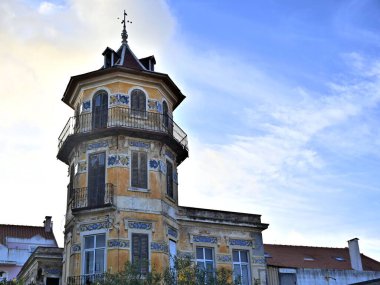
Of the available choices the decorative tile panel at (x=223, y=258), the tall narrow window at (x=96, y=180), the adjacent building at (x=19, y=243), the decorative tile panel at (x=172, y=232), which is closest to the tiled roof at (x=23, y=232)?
the adjacent building at (x=19, y=243)

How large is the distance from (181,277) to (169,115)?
1238 centimetres

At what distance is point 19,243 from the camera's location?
48719mm

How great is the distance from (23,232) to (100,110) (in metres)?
23.5

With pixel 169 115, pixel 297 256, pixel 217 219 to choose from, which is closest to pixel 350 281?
pixel 297 256

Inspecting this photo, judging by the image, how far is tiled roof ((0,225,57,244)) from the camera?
4931 centimetres

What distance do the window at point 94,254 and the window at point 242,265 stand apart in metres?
7.45

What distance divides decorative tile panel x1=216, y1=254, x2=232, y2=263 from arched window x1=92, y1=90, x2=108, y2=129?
889 cm

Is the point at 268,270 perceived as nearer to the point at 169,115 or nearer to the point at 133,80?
the point at 169,115

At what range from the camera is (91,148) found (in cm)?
2950

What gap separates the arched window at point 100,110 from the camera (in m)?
30.1

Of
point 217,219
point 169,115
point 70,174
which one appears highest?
point 169,115

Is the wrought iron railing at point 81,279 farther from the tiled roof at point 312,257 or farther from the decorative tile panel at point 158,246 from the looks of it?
the tiled roof at point 312,257

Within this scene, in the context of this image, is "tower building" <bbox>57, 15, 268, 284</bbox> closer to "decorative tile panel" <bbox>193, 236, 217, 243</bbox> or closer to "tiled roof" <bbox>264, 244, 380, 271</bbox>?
"decorative tile panel" <bbox>193, 236, 217, 243</bbox>

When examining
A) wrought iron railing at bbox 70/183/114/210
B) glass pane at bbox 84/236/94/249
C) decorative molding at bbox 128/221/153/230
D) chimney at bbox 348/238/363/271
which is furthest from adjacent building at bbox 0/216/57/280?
chimney at bbox 348/238/363/271
